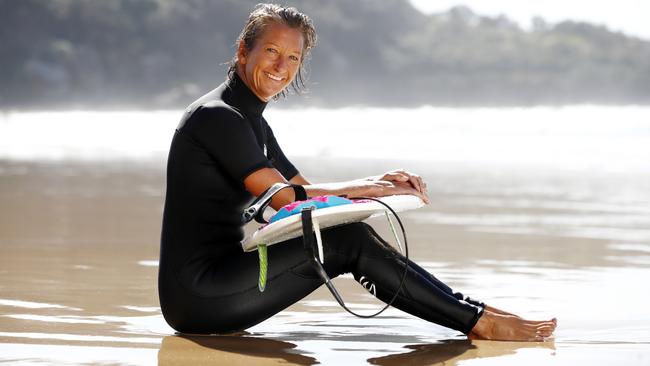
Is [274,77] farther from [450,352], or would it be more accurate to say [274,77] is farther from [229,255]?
[450,352]

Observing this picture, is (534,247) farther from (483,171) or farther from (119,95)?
(119,95)

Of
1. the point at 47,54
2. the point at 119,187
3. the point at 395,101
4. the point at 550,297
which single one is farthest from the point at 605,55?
the point at 550,297

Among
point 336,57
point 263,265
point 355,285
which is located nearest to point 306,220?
point 263,265

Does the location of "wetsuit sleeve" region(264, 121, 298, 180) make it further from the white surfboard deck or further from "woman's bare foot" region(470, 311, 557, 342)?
"woman's bare foot" region(470, 311, 557, 342)

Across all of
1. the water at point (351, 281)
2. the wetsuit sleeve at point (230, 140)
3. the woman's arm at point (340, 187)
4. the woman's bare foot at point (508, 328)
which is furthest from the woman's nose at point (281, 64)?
the woman's bare foot at point (508, 328)

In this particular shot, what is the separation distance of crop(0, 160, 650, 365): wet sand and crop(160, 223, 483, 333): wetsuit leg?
0.30 feet

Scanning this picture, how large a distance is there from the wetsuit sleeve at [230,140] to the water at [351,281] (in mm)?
518

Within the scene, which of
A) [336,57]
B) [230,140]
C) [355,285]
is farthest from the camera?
[336,57]

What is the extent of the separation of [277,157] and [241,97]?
44 cm

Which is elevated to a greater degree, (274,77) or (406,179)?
(274,77)

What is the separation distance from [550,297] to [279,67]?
60.6 inches

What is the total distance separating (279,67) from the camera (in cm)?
340

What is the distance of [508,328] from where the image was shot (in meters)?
3.38

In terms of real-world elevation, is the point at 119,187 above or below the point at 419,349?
above
